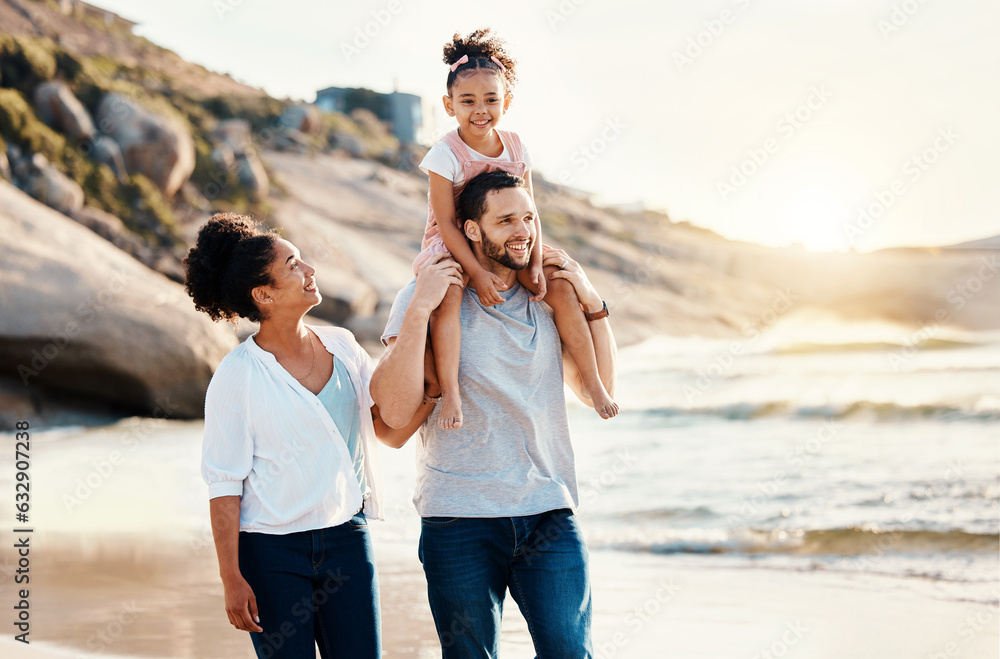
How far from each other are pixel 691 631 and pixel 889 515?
10.3 feet

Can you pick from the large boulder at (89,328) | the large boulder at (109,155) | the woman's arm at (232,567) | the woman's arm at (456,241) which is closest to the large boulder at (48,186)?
the large boulder at (109,155)

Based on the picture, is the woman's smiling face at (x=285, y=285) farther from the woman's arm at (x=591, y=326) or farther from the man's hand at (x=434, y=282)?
the woman's arm at (x=591, y=326)

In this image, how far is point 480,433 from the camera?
7.77 feet

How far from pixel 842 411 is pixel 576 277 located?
36.5 ft

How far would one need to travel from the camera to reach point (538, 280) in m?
2.58

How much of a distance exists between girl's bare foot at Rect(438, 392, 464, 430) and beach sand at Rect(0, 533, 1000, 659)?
198 centimetres

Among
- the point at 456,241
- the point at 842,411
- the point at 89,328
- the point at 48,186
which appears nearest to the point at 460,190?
the point at 456,241

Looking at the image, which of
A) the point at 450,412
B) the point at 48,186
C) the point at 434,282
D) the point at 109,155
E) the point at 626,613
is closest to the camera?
the point at 450,412

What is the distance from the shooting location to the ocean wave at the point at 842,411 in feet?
38.6

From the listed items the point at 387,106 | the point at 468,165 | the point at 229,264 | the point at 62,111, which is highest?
the point at 387,106

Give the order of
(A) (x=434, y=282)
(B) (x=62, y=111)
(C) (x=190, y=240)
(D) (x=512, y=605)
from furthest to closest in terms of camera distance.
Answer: (C) (x=190, y=240) < (B) (x=62, y=111) < (D) (x=512, y=605) < (A) (x=434, y=282)

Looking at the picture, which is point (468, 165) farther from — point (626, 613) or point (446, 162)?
point (626, 613)

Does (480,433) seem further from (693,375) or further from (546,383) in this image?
(693,375)

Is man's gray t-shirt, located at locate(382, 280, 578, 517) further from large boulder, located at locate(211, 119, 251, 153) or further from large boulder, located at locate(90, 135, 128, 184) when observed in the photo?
large boulder, located at locate(211, 119, 251, 153)
